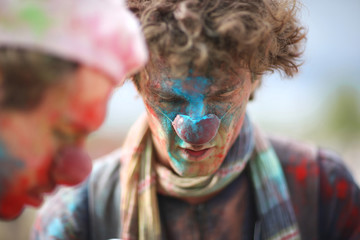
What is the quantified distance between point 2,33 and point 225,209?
121cm

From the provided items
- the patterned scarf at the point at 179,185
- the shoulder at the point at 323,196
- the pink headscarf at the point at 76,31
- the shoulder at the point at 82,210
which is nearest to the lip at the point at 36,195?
the pink headscarf at the point at 76,31

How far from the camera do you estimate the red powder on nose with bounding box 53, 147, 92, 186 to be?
3.31ft

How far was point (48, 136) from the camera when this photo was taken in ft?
3.21

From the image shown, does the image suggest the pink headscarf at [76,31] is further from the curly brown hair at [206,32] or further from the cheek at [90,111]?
the curly brown hair at [206,32]

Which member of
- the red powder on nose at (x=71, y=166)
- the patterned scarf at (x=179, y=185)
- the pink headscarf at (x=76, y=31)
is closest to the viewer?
the pink headscarf at (x=76, y=31)

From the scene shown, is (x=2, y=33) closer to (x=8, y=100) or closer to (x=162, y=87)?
(x=8, y=100)

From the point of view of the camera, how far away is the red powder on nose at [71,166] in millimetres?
1010

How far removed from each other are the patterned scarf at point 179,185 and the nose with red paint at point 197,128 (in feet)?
1.06

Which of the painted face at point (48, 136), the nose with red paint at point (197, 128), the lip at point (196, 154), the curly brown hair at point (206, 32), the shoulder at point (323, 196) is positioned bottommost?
the shoulder at point (323, 196)

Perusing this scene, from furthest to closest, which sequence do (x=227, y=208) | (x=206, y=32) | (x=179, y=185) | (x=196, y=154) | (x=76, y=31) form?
(x=227, y=208)
(x=179, y=185)
(x=196, y=154)
(x=206, y=32)
(x=76, y=31)

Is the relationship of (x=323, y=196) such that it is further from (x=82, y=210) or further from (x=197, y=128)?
(x=82, y=210)

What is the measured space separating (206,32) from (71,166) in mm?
575

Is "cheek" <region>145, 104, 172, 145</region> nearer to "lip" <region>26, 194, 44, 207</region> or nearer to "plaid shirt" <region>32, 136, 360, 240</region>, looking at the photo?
"plaid shirt" <region>32, 136, 360, 240</region>

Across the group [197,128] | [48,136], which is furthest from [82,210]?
[48,136]
